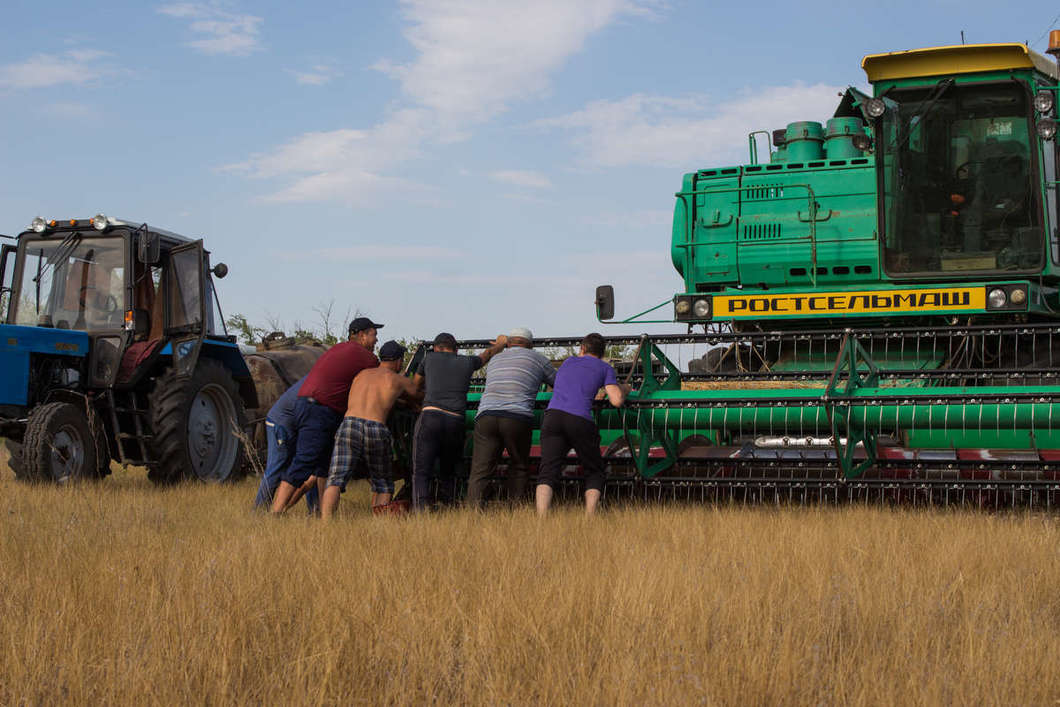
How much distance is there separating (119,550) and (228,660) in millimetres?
2157

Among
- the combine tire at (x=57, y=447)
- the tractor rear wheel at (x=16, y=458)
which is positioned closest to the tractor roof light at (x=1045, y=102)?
the combine tire at (x=57, y=447)

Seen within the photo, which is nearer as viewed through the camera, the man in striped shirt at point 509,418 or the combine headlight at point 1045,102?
the man in striped shirt at point 509,418

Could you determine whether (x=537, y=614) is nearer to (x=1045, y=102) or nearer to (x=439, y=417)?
(x=439, y=417)

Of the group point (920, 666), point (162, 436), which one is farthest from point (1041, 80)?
point (162, 436)

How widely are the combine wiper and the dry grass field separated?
3.75 metres

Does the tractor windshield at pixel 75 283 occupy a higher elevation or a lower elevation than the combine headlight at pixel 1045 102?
lower

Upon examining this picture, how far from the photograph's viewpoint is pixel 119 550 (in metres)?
5.43

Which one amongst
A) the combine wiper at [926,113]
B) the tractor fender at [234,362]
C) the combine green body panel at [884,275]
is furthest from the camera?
the tractor fender at [234,362]

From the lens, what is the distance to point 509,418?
757 cm

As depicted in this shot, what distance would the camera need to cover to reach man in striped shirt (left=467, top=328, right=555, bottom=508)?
7594 millimetres

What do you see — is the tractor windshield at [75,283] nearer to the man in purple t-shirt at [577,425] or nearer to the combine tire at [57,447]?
the combine tire at [57,447]

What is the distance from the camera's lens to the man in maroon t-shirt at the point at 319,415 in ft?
24.4

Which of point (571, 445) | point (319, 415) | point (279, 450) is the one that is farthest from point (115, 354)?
point (571, 445)

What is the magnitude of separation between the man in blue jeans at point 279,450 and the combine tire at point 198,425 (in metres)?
1.51
